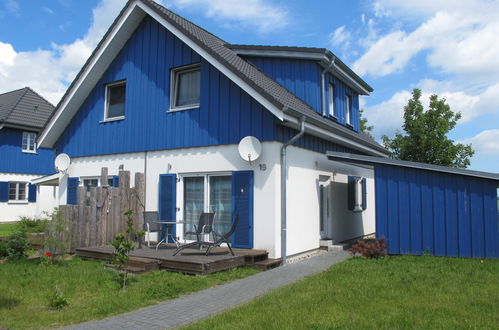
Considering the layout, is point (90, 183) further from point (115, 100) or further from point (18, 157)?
point (18, 157)

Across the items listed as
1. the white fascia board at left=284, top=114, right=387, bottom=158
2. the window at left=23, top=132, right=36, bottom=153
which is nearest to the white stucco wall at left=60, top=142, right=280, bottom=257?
the white fascia board at left=284, top=114, right=387, bottom=158

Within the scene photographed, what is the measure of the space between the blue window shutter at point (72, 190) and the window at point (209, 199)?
4.68m

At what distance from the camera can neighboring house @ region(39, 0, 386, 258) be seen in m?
9.59

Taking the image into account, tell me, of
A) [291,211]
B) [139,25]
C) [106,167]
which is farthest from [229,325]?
[139,25]

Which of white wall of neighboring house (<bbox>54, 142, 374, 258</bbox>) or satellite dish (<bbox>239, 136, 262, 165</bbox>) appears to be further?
white wall of neighboring house (<bbox>54, 142, 374, 258</bbox>)

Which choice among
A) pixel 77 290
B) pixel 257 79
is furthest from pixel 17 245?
pixel 257 79

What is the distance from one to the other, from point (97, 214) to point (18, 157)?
1781 centimetres

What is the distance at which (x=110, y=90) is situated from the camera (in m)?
13.3

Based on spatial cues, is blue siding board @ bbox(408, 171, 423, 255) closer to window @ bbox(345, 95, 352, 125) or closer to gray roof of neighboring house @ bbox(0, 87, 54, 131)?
window @ bbox(345, 95, 352, 125)

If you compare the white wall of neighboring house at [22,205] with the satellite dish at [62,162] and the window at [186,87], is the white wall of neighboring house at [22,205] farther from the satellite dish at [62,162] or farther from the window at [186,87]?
the window at [186,87]

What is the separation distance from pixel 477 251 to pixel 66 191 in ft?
40.2

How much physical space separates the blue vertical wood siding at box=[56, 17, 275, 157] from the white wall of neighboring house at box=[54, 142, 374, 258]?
0.94 feet

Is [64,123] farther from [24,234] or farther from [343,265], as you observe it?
[343,265]

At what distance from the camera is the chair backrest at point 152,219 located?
10.5 m
